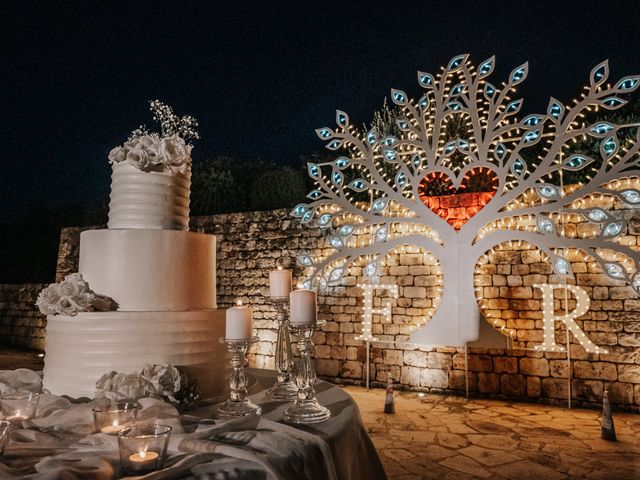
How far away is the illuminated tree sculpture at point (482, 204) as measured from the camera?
4879mm

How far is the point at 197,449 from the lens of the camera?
3.62 ft

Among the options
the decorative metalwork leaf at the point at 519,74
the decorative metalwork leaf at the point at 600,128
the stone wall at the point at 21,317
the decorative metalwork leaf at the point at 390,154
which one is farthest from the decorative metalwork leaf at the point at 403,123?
the stone wall at the point at 21,317

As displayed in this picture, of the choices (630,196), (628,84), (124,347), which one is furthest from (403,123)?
(124,347)

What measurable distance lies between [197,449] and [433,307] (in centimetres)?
528

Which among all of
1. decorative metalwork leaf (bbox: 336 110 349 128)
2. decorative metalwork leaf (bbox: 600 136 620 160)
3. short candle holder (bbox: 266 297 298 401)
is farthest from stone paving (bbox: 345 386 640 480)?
decorative metalwork leaf (bbox: 336 110 349 128)

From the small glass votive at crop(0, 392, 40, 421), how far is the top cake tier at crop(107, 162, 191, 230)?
0.87 meters

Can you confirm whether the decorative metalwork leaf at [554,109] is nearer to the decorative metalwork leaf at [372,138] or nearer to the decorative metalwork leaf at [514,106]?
the decorative metalwork leaf at [514,106]

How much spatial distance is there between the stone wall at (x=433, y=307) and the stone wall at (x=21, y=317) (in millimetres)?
4662

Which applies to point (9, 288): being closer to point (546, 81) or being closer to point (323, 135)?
point (323, 135)

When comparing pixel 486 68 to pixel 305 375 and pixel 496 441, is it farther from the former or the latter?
pixel 305 375

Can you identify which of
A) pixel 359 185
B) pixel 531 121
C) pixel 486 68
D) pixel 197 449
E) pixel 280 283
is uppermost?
pixel 486 68

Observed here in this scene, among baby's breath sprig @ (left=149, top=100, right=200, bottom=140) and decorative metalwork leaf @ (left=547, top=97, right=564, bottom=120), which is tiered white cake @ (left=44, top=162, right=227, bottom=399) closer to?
baby's breath sprig @ (left=149, top=100, right=200, bottom=140)

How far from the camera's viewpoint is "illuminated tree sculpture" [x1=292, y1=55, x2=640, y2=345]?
488 cm

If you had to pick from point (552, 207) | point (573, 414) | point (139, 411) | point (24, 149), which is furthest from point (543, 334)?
point (24, 149)
